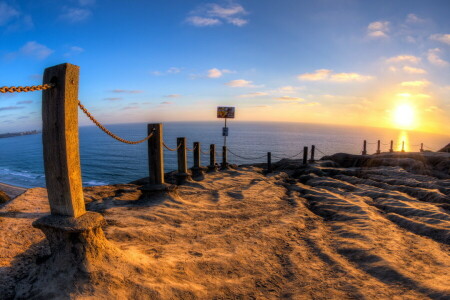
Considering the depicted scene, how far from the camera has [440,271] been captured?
3205mm

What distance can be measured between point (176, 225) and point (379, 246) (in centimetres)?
349

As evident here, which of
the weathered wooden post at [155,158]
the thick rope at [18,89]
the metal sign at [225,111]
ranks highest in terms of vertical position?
the metal sign at [225,111]

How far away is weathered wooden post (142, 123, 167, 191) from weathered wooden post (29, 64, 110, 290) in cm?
335

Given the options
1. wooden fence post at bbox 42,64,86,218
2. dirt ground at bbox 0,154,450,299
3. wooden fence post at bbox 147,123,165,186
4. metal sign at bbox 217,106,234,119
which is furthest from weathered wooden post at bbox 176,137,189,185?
metal sign at bbox 217,106,234,119

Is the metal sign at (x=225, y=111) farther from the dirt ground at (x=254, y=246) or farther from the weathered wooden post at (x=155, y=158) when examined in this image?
the weathered wooden post at (x=155, y=158)

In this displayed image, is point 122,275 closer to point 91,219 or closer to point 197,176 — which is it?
Answer: point 91,219

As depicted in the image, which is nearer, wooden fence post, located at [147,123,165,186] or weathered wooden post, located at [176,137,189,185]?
wooden fence post, located at [147,123,165,186]

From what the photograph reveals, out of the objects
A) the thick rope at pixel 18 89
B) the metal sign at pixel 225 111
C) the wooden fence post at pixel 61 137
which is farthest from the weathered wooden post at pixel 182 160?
the metal sign at pixel 225 111

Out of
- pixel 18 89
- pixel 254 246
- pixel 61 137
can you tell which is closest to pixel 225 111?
pixel 254 246

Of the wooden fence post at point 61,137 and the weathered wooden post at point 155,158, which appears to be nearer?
the wooden fence post at point 61,137

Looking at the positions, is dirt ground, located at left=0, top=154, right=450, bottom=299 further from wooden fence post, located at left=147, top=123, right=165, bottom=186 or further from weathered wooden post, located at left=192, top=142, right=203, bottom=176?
weathered wooden post, located at left=192, top=142, right=203, bottom=176

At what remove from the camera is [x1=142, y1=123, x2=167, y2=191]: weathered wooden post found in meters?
5.96

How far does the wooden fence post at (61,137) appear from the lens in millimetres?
2455

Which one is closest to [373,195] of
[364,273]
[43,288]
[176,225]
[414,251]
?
[414,251]
